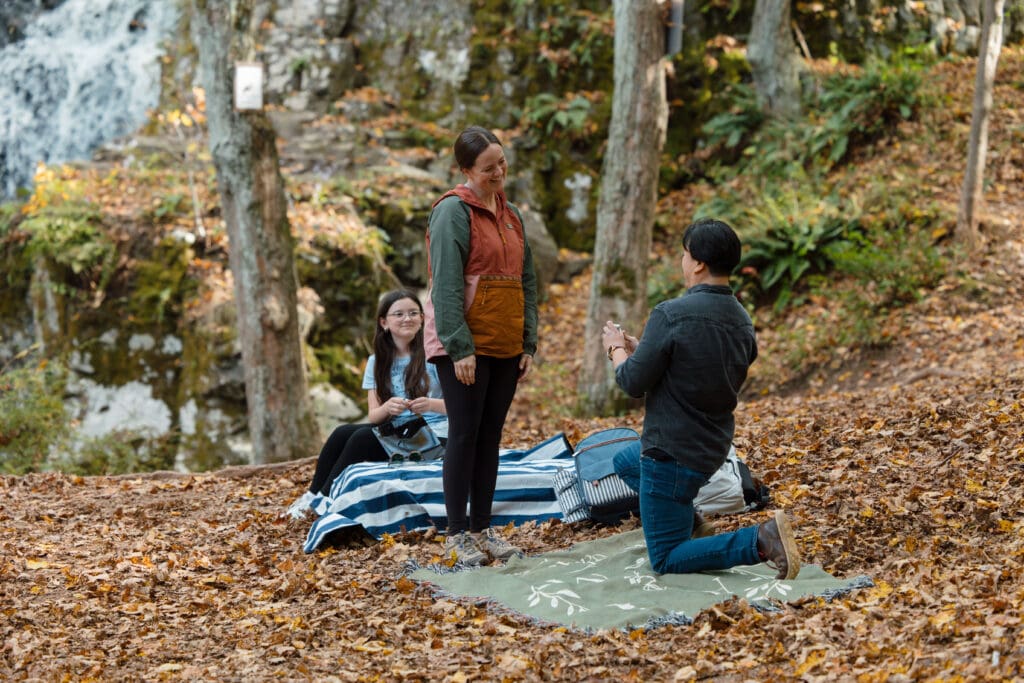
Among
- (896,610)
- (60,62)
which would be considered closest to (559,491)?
(896,610)

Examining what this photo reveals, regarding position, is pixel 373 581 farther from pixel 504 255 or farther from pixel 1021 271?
pixel 1021 271

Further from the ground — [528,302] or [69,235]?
[69,235]

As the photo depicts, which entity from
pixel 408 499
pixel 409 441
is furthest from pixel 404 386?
pixel 408 499

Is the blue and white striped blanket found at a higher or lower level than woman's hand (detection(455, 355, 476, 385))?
lower

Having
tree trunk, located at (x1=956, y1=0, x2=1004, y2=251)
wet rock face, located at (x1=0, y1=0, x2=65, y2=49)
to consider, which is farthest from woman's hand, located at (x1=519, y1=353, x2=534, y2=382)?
wet rock face, located at (x1=0, y1=0, x2=65, y2=49)

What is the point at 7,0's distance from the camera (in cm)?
1711

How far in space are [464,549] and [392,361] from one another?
1.62 m

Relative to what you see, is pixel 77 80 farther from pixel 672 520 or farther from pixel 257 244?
pixel 672 520

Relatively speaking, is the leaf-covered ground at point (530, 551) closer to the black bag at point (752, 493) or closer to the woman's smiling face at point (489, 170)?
the black bag at point (752, 493)

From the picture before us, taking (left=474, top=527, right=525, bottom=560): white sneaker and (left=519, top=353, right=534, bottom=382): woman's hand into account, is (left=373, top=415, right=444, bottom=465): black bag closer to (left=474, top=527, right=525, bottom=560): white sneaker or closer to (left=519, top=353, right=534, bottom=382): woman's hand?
(left=474, top=527, right=525, bottom=560): white sneaker

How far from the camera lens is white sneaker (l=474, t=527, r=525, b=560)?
185 inches

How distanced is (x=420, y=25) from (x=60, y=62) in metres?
6.31

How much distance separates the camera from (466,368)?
4.45 meters

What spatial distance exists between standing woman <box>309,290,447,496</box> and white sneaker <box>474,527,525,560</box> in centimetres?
111
